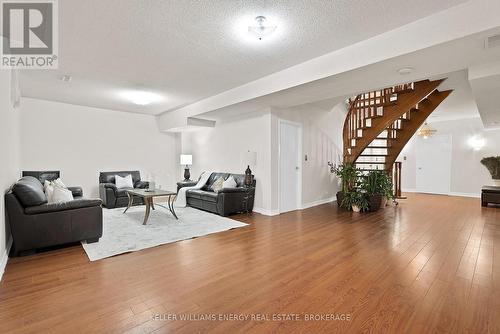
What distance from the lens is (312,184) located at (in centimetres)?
620

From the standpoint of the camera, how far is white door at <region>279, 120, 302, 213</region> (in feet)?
17.9

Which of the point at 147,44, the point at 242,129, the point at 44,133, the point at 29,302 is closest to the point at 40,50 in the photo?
the point at 147,44

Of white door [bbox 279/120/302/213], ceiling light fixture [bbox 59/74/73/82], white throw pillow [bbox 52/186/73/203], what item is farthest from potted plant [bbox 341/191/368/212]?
ceiling light fixture [bbox 59/74/73/82]

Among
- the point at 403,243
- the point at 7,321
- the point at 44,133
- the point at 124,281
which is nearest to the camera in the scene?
the point at 7,321

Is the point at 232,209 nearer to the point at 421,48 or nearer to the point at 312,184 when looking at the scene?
the point at 312,184

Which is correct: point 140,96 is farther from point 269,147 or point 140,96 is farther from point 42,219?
point 42,219

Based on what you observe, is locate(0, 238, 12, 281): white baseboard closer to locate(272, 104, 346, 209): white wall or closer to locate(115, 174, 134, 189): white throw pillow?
locate(115, 174, 134, 189): white throw pillow

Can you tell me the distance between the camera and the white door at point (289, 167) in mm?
5453

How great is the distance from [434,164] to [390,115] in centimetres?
461

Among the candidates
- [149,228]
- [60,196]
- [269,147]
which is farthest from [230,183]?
[60,196]

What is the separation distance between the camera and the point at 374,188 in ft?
18.1

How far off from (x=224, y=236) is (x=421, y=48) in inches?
130

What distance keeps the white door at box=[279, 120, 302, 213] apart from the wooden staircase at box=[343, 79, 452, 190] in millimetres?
1495

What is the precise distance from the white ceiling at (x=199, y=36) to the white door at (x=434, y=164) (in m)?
7.45
